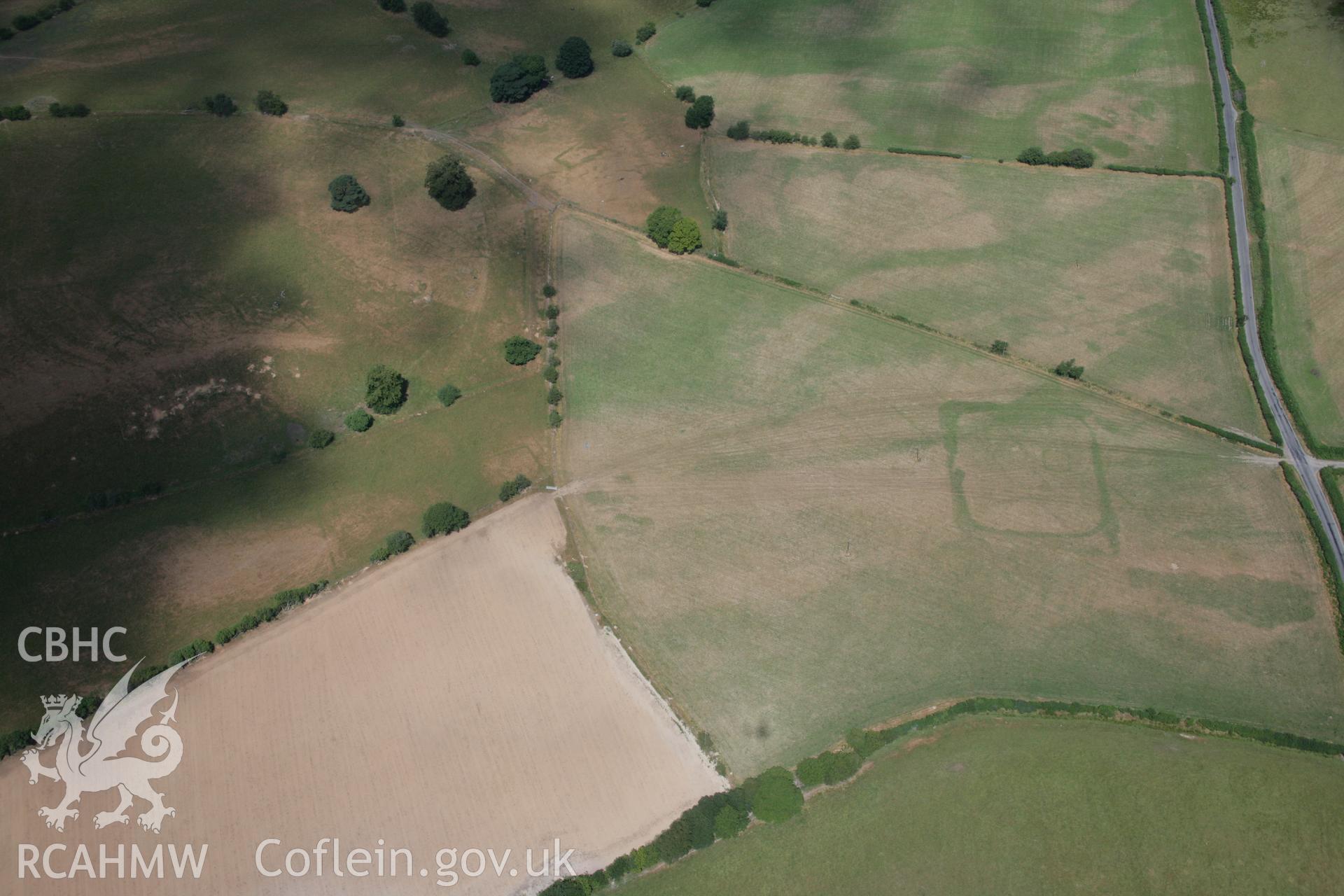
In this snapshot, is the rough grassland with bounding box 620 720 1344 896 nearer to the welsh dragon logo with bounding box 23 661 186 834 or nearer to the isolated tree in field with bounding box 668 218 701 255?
the welsh dragon logo with bounding box 23 661 186 834

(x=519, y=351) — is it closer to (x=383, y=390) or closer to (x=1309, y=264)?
(x=383, y=390)

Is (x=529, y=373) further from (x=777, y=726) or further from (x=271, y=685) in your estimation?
(x=777, y=726)

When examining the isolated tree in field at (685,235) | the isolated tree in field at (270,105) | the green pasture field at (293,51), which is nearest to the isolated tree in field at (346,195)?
the green pasture field at (293,51)

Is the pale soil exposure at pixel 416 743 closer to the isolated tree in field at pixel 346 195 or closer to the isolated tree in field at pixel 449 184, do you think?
the isolated tree in field at pixel 449 184

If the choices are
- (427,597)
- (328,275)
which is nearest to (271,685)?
(427,597)

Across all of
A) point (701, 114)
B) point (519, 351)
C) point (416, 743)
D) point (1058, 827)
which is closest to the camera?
point (1058, 827)

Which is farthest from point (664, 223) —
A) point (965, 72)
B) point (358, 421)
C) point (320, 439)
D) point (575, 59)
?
point (965, 72)
